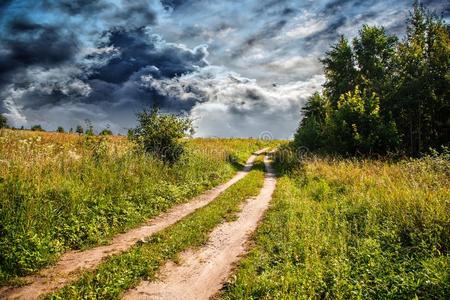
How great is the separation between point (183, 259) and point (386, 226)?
522 centimetres

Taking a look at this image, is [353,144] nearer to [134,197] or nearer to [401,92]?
[401,92]

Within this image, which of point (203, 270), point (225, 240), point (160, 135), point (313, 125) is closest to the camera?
point (203, 270)

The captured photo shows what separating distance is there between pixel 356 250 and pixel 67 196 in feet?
25.6

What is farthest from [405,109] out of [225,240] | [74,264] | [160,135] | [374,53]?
[74,264]

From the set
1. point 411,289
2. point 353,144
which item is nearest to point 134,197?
point 411,289

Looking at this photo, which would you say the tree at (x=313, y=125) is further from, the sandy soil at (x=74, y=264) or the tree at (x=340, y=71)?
the sandy soil at (x=74, y=264)

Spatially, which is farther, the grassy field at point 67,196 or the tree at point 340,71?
the tree at point 340,71

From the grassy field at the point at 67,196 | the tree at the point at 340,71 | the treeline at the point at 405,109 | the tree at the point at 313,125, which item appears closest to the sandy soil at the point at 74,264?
the grassy field at the point at 67,196

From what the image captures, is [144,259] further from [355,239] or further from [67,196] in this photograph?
[355,239]

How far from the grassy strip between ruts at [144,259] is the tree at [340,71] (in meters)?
35.8

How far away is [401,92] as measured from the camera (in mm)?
30016

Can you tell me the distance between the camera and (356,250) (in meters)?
7.12

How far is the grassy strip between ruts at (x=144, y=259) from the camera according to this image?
5781 millimetres

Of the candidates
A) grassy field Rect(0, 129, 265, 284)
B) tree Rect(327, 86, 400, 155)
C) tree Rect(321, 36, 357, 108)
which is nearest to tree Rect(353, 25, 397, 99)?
tree Rect(321, 36, 357, 108)
